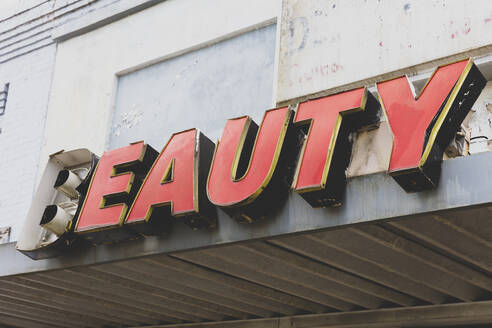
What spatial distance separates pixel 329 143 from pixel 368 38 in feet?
10.6

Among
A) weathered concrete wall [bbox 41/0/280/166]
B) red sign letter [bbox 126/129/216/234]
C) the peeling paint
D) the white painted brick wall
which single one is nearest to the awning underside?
red sign letter [bbox 126/129/216/234]

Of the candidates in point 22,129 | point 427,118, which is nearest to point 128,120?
point 22,129

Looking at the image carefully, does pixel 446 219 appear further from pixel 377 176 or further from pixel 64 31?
pixel 64 31

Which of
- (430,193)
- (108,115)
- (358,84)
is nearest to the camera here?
(430,193)

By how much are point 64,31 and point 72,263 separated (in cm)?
599

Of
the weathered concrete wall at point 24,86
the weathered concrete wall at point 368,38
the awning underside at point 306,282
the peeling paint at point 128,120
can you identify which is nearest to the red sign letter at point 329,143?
the awning underside at point 306,282

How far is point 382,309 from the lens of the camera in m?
8.05

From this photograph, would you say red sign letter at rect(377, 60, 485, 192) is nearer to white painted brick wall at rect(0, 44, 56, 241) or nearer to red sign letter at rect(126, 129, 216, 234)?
red sign letter at rect(126, 129, 216, 234)

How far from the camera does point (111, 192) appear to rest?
283 inches

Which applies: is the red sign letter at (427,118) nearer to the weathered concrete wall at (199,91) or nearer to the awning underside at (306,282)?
the awning underside at (306,282)

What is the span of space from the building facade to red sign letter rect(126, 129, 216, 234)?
0.10 m

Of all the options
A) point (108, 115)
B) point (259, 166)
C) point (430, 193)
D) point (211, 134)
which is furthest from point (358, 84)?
point (108, 115)

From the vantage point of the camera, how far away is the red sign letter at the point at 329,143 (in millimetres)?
5734

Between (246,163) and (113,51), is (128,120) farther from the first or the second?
(246,163)
